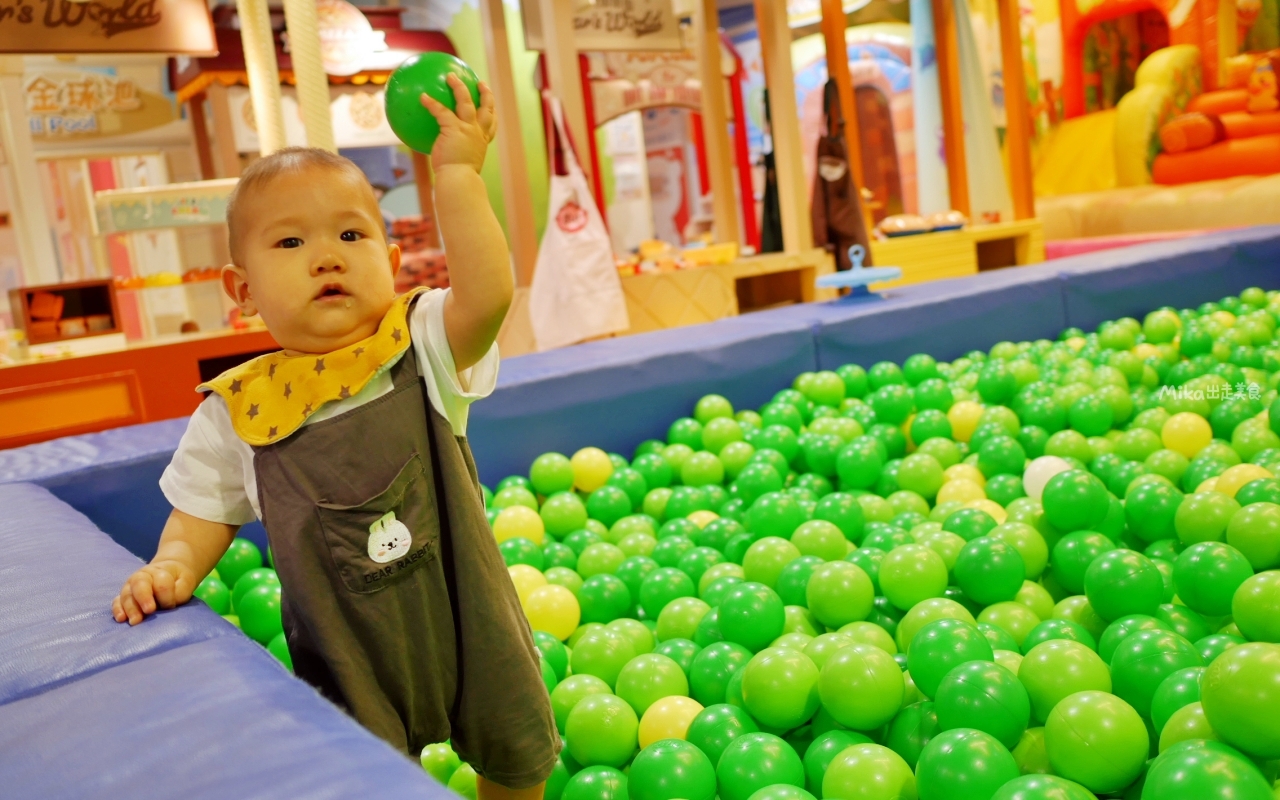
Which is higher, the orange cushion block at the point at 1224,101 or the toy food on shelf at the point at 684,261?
the orange cushion block at the point at 1224,101

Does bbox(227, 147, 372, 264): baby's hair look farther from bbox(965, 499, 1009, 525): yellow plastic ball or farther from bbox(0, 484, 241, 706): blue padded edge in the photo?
bbox(965, 499, 1009, 525): yellow plastic ball

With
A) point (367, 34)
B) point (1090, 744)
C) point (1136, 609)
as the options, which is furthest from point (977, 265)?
point (1090, 744)

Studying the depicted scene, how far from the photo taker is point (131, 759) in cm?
72

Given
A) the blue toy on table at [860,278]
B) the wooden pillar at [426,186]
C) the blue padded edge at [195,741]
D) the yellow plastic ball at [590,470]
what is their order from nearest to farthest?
the blue padded edge at [195,741] → the yellow plastic ball at [590,470] → the blue toy on table at [860,278] → the wooden pillar at [426,186]

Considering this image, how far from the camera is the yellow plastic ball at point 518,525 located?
2172 millimetres

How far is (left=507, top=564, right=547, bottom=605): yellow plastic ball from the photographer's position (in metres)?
1.85

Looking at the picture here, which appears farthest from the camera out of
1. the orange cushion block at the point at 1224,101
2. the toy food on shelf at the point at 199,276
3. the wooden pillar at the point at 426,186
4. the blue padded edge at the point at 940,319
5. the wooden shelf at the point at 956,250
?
the orange cushion block at the point at 1224,101

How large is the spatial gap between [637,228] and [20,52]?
6136mm

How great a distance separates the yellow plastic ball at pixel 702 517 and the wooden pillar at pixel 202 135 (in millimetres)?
4468

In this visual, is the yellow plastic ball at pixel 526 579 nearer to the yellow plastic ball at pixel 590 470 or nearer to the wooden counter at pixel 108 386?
the yellow plastic ball at pixel 590 470

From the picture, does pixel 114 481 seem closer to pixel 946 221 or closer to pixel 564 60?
pixel 564 60

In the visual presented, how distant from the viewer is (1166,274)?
383 cm

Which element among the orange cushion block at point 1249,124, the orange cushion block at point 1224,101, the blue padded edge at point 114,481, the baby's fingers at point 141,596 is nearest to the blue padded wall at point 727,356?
the blue padded edge at point 114,481

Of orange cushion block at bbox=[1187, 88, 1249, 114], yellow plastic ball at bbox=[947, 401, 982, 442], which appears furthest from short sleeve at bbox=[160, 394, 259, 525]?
orange cushion block at bbox=[1187, 88, 1249, 114]
